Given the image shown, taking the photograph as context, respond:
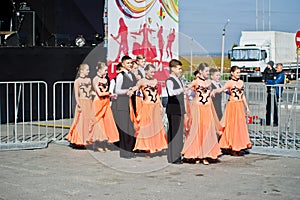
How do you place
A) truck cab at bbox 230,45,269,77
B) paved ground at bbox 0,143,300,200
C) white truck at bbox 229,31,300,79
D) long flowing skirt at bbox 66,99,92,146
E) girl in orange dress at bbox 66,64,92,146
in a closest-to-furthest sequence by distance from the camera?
paved ground at bbox 0,143,300,200 → girl in orange dress at bbox 66,64,92,146 → long flowing skirt at bbox 66,99,92,146 → truck cab at bbox 230,45,269,77 → white truck at bbox 229,31,300,79

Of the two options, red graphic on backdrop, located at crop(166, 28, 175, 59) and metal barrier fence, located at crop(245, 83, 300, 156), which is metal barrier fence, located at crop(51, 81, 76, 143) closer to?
red graphic on backdrop, located at crop(166, 28, 175, 59)

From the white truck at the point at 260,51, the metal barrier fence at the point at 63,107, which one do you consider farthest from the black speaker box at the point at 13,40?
the white truck at the point at 260,51

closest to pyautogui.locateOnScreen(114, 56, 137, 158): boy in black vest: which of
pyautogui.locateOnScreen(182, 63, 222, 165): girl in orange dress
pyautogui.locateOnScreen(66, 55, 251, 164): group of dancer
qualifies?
pyautogui.locateOnScreen(66, 55, 251, 164): group of dancer

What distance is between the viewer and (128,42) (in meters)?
12.4

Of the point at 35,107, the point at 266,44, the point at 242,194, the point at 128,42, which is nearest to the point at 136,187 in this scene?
the point at 242,194

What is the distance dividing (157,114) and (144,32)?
3.66 metres

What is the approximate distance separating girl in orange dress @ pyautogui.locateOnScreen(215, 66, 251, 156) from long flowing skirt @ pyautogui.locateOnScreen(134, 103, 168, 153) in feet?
3.90

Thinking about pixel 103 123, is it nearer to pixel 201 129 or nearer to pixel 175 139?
pixel 175 139

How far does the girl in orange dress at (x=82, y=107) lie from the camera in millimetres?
10641

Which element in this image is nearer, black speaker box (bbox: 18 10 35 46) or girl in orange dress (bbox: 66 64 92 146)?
girl in orange dress (bbox: 66 64 92 146)

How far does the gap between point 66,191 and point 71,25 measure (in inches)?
409

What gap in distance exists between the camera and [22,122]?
46.5 ft

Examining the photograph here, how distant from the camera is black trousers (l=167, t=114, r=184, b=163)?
30.0ft

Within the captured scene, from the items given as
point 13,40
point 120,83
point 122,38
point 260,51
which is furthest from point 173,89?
point 260,51
